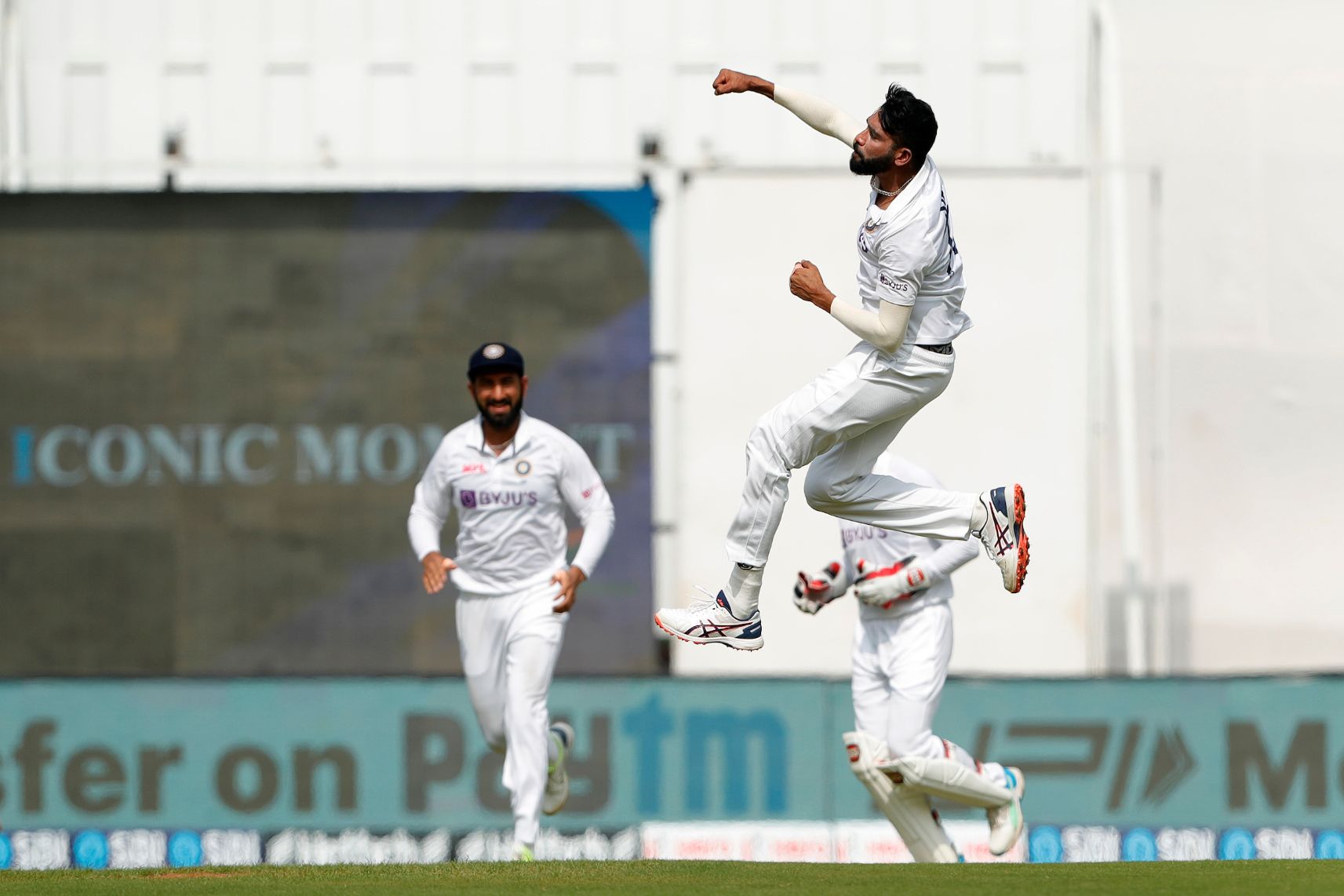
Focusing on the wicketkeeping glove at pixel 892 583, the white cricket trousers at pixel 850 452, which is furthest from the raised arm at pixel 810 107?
the wicketkeeping glove at pixel 892 583

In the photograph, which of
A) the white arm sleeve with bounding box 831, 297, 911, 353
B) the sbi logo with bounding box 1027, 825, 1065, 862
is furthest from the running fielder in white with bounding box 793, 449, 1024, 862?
the white arm sleeve with bounding box 831, 297, 911, 353

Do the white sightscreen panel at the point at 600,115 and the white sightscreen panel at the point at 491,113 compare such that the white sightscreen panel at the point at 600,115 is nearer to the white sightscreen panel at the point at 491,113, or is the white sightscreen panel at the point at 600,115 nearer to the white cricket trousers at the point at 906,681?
the white sightscreen panel at the point at 491,113

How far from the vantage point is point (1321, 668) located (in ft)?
44.7

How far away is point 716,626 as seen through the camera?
26.5 feet

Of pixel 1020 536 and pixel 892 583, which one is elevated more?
pixel 1020 536

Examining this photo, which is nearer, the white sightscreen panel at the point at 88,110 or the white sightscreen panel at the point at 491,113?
the white sightscreen panel at the point at 491,113

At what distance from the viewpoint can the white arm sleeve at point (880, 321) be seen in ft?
24.3

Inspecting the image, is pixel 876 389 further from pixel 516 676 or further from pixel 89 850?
pixel 89 850

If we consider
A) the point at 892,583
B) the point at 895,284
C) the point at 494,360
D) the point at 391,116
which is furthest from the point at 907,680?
the point at 391,116

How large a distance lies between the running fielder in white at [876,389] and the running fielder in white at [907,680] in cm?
163

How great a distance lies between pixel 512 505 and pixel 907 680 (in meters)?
2.11

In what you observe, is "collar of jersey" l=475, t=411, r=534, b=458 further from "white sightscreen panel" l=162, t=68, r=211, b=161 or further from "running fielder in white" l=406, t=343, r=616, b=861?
"white sightscreen panel" l=162, t=68, r=211, b=161

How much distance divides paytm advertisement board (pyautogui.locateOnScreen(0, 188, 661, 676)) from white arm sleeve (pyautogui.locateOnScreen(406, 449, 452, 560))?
275 centimetres

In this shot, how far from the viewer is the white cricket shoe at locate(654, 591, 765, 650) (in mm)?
8062
